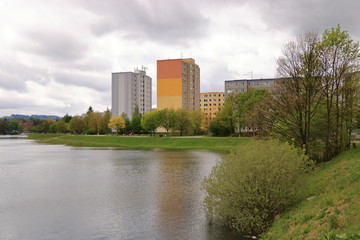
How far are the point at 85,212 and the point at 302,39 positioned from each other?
2575cm

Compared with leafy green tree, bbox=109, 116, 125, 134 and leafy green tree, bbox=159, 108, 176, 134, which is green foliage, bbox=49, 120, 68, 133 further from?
leafy green tree, bbox=159, 108, 176, 134

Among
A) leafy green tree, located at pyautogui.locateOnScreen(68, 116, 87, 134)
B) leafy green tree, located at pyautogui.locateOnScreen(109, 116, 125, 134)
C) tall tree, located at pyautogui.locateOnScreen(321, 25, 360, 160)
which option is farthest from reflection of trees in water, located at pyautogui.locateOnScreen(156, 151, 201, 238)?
leafy green tree, located at pyautogui.locateOnScreen(68, 116, 87, 134)

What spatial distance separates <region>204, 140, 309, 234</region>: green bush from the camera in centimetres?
1642

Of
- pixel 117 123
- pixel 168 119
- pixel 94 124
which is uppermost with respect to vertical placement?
pixel 168 119

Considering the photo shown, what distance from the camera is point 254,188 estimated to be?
16406 mm

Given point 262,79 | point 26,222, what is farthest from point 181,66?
point 26,222

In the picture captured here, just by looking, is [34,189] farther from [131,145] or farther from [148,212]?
[131,145]

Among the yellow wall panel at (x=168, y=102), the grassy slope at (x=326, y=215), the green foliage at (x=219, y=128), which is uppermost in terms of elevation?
the yellow wall panel at (x=168, y=102)

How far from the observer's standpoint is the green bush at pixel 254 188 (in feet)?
53.9

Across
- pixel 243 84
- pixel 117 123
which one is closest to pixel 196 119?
pixel 243 84

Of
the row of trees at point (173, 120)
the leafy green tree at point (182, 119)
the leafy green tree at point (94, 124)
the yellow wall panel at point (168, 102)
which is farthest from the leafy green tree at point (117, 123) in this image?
the leafy green tree at point (182, 119)

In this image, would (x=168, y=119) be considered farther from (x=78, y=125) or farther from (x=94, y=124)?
(x=78, y=125)

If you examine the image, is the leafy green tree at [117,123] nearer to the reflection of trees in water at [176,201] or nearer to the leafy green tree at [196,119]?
the leafy green tree at [196,119]

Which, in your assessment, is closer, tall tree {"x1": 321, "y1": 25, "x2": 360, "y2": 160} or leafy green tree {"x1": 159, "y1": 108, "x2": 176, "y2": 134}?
tall tree {"x1": 321, "y1": 25, "x2": 360, "y2": 160}
